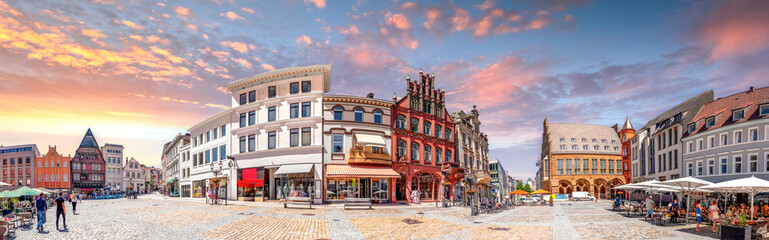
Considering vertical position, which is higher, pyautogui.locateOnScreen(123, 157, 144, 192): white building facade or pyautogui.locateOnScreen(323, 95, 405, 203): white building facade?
pyautogui.locateOnScreen(323, 95, 405, 203): white building facade

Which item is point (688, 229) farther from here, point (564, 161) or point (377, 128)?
point (564, 161)

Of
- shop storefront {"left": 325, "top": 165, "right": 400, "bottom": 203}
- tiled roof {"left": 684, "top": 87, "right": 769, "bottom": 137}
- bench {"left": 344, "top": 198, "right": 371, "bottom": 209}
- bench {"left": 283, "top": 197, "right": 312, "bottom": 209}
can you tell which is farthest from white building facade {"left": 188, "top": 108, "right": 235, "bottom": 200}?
tiled roof {"left": 684, "top": 87, "right": 769, "bottom": 137}

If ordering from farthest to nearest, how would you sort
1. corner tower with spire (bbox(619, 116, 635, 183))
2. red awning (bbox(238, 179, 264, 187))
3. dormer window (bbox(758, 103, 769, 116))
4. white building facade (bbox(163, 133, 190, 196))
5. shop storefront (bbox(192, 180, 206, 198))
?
corner tower with spire (bbox(619, 116, 635, 183)) → white building facade (bbox(163, 133, 190, 196)) → shop storefront (bbox(192, 180, 206, 198)) → red awning (bbox(238, 179, 264, 187)) → dormer window (bbox(758, 103, 769, 116))

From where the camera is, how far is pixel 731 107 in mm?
43250

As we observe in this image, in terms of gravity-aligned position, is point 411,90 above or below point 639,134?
above

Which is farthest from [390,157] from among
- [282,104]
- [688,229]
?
[688,229]

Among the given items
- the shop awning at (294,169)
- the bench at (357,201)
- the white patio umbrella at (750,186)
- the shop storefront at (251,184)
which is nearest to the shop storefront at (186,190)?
the shop storefront at (251,184)

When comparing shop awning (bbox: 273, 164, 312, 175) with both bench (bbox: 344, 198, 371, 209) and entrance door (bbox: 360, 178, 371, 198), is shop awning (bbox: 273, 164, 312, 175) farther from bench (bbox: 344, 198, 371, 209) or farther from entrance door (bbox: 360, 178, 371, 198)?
bench (bbox: 344, 198, 371, 209)

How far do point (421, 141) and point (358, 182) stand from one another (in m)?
8.59

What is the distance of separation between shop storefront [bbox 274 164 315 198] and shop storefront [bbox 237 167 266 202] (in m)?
1.48

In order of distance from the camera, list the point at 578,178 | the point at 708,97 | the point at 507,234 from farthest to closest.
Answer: the point at 578,178
the point at 708,97
the point at 507,234

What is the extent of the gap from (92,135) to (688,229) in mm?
127490

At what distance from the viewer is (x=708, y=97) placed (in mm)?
53438

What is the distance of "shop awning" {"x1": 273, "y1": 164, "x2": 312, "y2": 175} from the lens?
3803 centimetres
